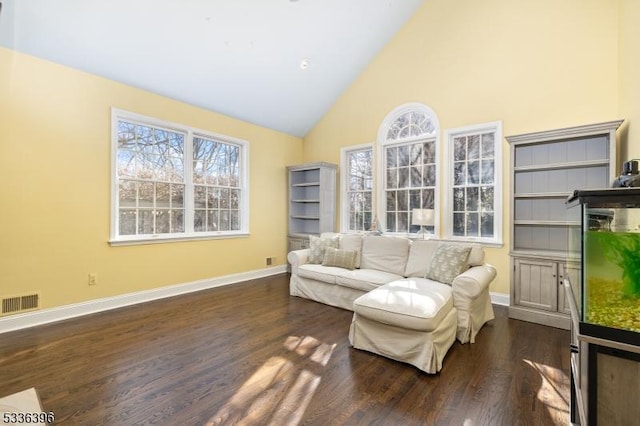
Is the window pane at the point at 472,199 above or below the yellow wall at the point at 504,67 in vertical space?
below

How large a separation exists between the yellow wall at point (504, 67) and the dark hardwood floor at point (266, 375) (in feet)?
6.33

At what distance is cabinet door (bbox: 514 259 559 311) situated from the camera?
3.20m

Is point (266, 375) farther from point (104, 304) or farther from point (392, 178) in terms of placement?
point (392, 178)

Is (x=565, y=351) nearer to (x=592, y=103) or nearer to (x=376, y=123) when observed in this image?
(x=592, y=103)

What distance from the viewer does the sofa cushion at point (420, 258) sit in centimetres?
348

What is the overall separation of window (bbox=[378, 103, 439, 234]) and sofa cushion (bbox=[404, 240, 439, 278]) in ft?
3.71

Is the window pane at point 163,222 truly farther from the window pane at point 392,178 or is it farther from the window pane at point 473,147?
the window pane at point 473,147

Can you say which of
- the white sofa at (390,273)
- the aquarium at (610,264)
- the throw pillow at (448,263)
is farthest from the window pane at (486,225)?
the aquarium at (610,264)

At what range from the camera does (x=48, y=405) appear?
1.84 meters

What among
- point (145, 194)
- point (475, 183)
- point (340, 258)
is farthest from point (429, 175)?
point (145, 194)

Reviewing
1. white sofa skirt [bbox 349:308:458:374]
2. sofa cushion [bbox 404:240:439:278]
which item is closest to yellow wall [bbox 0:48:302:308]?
white sofa skirt [bbox 349:308:458:374]

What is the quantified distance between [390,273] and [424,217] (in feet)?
3.46

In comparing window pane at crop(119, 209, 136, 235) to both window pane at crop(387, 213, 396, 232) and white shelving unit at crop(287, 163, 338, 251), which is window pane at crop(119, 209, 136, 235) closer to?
white shelving unit at crop(287, 163, 338, 251)

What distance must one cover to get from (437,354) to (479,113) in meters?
3.33
